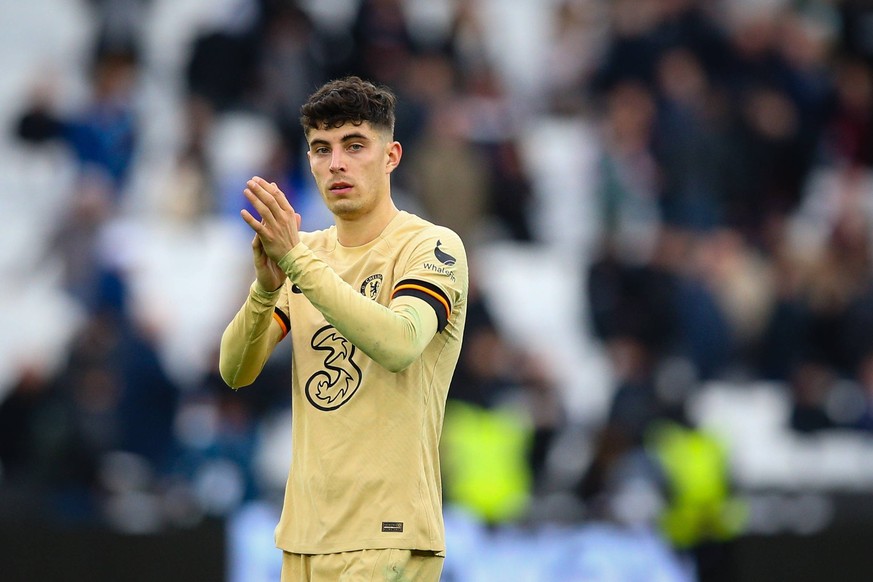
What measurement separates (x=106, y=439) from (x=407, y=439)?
659cm

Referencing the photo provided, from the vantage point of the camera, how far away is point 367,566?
4180mm

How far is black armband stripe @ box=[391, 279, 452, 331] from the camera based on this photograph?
4262 millimetres

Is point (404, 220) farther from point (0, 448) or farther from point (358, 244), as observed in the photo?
point (0, 448)

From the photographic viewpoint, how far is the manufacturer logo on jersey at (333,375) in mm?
4332

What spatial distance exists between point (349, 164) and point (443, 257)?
0.39 m

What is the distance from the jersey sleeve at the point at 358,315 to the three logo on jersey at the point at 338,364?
8.6 inches

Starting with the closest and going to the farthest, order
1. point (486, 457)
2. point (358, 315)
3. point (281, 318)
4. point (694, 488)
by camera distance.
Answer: point (358, 315), point (281, 318), point (694, 488), point (486, 457)

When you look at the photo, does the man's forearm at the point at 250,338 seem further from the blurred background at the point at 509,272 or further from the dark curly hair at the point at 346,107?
the blurred background at the point at 509,272

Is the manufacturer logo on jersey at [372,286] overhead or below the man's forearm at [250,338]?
overhead

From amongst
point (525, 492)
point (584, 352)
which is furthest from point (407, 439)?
point (584, 352)

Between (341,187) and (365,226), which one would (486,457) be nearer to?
(365,226)

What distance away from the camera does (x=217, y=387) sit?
34.6ft

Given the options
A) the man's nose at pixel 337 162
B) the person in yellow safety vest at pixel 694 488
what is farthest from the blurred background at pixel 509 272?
the man's nose at pixel 337 162

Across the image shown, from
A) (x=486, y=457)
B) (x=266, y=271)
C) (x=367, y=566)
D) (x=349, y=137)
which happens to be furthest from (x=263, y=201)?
(x=486, y=457)
